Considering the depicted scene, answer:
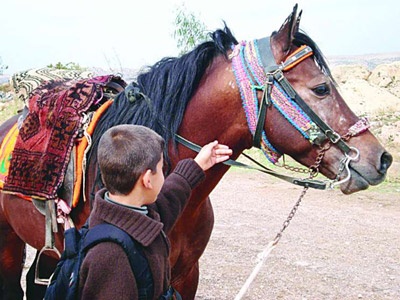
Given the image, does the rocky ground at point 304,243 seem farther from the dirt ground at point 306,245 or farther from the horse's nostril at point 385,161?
the horse's nostril at point 385,161

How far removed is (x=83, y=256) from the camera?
5.22 ft

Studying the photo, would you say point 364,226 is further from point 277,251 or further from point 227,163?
point 227,163

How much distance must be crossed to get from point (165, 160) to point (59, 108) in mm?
714

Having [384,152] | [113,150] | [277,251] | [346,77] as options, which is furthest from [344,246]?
[346,77]

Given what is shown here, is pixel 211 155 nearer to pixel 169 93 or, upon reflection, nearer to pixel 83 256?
pixel 169 93

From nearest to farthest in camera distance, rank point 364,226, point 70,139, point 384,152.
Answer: point 384,152
point 70,139
point 364,226

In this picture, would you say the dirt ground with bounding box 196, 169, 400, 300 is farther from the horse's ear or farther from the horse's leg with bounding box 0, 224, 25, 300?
the horse's ear

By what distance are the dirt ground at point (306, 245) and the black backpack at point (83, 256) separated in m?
3.00

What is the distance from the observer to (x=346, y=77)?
77.6ft

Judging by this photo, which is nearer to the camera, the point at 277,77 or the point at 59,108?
the point at 277,77

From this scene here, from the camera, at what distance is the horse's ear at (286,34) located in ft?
7.55

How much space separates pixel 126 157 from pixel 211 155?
2.60 ft

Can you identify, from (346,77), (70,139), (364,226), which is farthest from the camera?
(346,77)

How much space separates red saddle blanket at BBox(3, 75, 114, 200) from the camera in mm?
2646
